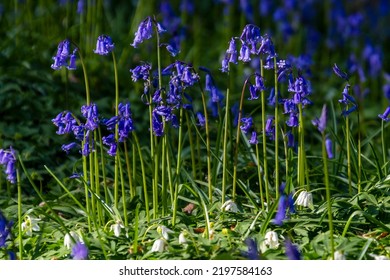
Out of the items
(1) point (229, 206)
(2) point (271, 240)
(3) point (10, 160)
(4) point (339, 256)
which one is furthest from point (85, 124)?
(4) point (339, 256)

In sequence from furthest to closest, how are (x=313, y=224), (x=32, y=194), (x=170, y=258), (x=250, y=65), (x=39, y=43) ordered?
(x=250, y=65)
(x=39, y=43)
(x=32, y=194)
(x=313, y=224)
(x=170, y=258)

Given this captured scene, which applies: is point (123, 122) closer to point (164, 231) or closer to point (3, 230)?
point (164, 231)

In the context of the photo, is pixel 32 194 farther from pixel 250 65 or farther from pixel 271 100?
pixel 250 65

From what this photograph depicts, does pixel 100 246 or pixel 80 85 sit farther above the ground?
pixel 80 85

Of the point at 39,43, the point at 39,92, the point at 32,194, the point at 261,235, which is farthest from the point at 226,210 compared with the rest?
the point at 39,43

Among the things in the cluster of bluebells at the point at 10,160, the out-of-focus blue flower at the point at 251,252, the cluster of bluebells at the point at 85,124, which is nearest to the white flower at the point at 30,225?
the cluster of bluebells at the point at 85,124

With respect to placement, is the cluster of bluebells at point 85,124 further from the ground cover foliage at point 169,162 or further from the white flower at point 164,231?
the white flower at point 164,231
